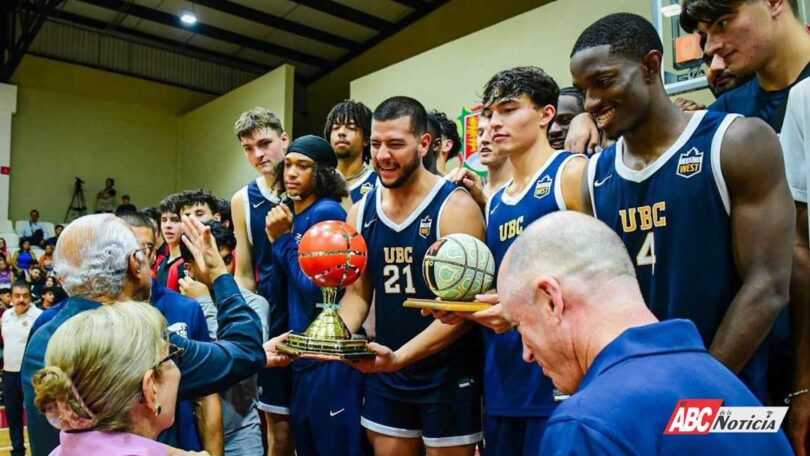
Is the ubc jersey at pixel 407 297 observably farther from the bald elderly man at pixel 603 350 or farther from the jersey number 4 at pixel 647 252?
the bald elderly man at pixel 603 350

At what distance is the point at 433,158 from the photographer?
14.9 feet

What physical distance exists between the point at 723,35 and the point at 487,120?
1227 mm

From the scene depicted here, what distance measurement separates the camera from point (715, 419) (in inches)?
45.3

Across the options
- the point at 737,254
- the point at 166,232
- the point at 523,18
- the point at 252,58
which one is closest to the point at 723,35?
the point at 737,254

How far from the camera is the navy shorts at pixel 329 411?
11.4ft

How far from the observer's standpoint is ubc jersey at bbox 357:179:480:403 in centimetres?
312

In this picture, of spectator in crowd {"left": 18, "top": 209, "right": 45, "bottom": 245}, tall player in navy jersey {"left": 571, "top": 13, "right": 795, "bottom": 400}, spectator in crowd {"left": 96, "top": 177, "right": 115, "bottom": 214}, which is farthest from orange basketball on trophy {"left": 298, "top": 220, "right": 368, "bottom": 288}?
spectator in crowd {"left": 96, "top": 177, "right": 115, "bottom": 214}

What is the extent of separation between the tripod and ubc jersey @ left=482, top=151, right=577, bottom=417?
18.6 m

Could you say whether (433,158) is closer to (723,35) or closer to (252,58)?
(723,35)

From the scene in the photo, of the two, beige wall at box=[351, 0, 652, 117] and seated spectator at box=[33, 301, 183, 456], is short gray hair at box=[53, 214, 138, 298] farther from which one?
beige wall at box=[351, 0, 652, 117]

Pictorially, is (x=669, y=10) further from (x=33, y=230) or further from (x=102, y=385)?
(x=33, y=230)

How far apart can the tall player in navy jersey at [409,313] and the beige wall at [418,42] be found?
8081 millimetres

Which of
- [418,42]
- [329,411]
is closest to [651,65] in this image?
[329,411]

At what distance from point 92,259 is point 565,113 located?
294 centimetres
